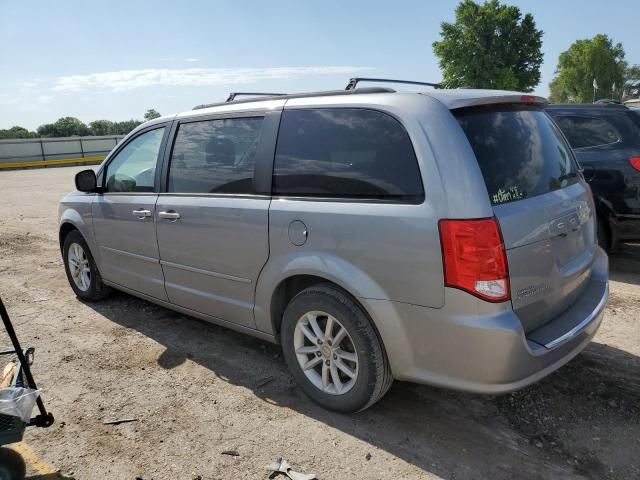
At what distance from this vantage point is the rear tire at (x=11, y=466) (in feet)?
8.25

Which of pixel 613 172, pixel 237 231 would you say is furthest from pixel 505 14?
pixel 237 231

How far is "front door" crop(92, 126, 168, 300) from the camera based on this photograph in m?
4.21

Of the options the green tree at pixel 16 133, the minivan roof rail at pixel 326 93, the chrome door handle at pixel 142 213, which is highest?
the green tree at pixel 16 133

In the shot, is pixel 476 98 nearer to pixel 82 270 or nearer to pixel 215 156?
pixel 215 156

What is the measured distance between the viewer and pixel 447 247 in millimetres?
2492

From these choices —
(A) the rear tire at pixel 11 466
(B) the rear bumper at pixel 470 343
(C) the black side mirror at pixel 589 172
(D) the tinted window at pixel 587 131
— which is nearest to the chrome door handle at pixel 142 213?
(A) the rear tire at pixel 11 466

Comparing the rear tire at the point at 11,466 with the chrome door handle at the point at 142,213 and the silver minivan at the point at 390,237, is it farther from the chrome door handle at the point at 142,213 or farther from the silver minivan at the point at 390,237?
the chrome door handle at the point at 142,213

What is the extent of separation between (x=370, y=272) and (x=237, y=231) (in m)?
1.07

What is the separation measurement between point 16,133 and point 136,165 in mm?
52999

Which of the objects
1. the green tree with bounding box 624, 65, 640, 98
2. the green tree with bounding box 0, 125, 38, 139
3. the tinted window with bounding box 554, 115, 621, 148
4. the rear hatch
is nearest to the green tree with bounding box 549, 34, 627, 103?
the green tree with bounding box 624, 65, 640, 98

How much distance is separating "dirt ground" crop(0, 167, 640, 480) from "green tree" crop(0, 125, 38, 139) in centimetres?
4986

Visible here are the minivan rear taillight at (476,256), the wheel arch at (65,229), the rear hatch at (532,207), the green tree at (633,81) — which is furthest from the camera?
the green tree at (633,81)

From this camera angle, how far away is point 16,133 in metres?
49.2

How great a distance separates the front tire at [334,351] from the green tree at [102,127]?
54.5 meters
